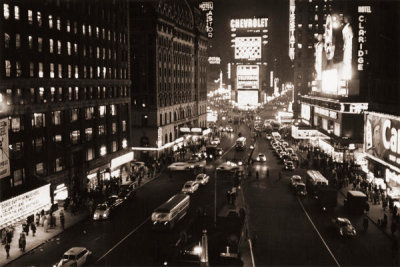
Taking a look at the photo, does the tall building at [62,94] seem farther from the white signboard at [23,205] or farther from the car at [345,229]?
the car at [345,229]

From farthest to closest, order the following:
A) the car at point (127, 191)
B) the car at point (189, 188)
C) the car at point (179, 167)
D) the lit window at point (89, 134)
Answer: the car at point (179, 167), the lit window at point (89, 134), the car at point (189, 188), the car at point (127, 191)

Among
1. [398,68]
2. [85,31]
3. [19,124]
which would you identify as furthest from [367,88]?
[19,124]

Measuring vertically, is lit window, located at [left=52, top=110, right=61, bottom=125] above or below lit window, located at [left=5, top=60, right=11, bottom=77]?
below

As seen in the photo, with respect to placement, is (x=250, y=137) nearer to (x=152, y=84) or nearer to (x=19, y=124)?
(x=152, y=84)

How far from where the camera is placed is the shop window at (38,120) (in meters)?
49.0

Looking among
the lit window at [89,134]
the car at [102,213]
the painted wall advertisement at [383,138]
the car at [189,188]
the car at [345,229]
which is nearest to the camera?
the car at [345,229]

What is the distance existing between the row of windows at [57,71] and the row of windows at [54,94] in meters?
1.51

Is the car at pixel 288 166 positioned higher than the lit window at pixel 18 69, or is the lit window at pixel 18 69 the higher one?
the lit window at pixel 18 69

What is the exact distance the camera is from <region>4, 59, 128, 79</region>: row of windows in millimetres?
46000

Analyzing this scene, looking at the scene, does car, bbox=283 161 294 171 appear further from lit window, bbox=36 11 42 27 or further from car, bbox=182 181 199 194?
lit window, bbox=36 11 42 27

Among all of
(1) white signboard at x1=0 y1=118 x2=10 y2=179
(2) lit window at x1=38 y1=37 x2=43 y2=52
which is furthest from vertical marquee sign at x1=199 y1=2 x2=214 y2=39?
(1) white signboard at x1=0 y1=118 x2=10 y2=179

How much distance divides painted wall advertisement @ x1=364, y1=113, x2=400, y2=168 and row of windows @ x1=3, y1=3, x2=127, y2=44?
1457 inches

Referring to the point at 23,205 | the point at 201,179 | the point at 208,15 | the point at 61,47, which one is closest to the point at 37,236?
the point at 23,205

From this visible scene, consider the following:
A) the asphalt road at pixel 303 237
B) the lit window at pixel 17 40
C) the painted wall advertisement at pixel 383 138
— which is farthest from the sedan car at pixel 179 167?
the lit window at pixel 17 40
